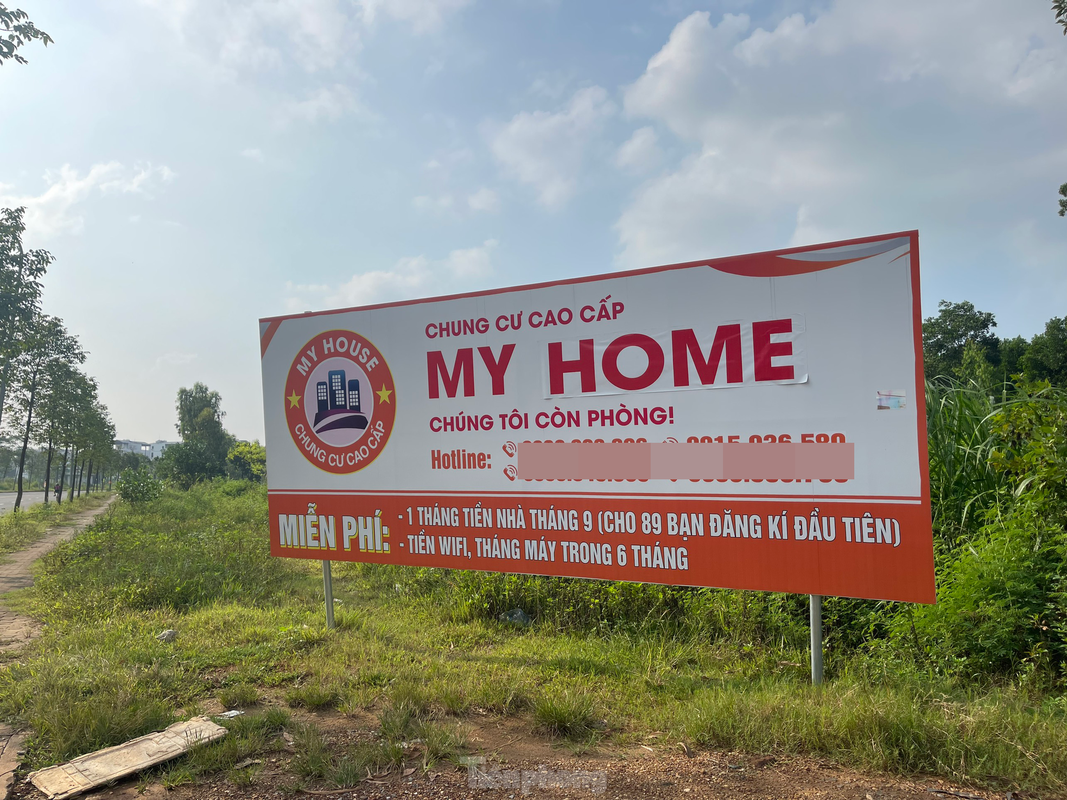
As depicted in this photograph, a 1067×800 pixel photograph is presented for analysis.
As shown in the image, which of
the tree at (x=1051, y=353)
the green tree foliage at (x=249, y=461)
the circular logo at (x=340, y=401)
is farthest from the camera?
the tree at (x=1051, y=353)

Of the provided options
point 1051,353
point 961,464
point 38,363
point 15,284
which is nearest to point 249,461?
point 38,363

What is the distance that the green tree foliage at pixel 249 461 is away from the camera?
37537mm

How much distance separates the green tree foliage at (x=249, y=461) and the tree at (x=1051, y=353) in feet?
154

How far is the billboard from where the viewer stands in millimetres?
4047

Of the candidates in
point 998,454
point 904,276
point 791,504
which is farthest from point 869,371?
point 998,454

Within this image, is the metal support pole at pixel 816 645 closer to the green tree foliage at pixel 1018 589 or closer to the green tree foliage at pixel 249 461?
the green tree foliage at pixel 1018 589

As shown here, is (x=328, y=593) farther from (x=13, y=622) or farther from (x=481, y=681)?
(x=13, y=622)

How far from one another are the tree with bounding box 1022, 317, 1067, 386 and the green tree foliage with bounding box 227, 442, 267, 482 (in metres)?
46.8

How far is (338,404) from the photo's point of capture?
603 cm

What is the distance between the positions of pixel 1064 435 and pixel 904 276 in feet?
5.34

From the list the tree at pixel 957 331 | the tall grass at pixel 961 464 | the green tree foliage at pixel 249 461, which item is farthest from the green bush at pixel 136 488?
the tree at pixel 957 331

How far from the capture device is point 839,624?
16.9 ft

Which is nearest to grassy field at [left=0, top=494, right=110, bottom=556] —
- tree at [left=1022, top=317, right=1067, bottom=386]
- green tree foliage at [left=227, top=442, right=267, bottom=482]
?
green tree foliage at [left=227, top=442, right=267, bottom=482]

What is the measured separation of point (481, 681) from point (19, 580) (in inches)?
365
